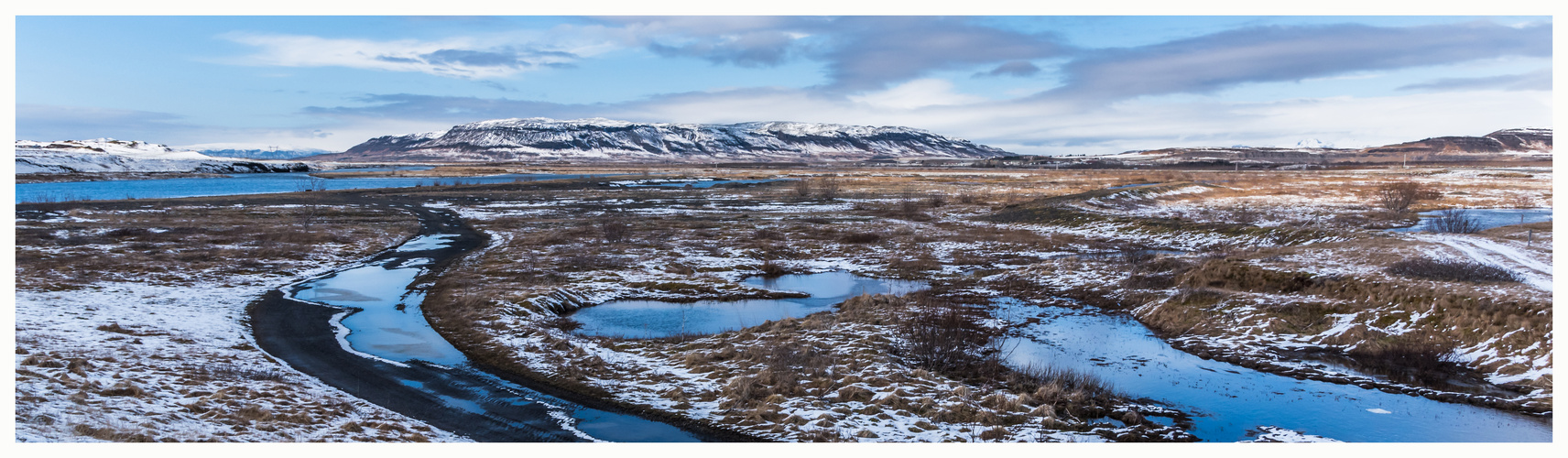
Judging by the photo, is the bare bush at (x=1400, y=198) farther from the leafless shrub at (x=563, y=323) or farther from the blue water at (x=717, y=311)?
the leafless shrub at (x=563, y=323)

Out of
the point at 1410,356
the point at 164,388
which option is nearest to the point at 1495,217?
the point at 1410,356

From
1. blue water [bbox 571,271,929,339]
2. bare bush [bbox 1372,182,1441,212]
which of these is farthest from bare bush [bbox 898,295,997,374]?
bare bush [bbox 1372,182,1441,212]

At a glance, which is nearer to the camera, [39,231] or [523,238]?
[39,231]

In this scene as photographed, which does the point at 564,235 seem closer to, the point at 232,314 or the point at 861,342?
the point at 232,314

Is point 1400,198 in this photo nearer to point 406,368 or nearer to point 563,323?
point 563,323

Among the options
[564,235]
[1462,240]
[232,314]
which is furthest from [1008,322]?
[564,235]

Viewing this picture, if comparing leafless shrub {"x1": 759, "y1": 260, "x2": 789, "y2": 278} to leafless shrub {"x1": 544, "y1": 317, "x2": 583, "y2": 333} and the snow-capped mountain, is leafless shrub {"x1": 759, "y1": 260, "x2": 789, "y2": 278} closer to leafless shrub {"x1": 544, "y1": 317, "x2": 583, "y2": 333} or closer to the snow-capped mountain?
leafless shrub {"x1": 544, "y1": 317, "x2": 583, "y2": 333}
